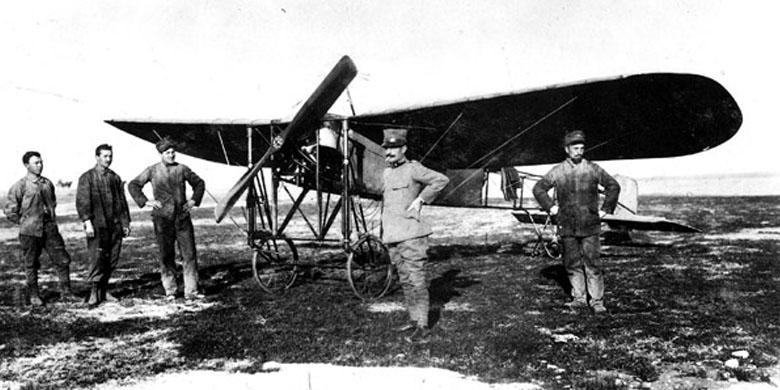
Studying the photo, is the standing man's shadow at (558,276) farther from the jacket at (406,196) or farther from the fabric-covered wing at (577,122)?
A: the jacket at (406,196)

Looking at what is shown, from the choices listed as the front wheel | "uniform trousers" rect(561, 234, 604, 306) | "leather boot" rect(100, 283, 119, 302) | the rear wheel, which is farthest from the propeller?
"uniform trousers" rect(561, 234, 604, 306)

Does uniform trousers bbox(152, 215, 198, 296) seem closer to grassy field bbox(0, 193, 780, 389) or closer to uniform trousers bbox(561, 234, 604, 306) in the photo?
grassy field bbox(0, 193, 780, 389)

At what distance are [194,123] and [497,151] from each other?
15.5 feet

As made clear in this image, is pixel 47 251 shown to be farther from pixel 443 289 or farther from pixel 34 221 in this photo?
pixel 443 289

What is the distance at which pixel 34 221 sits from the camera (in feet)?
25.7

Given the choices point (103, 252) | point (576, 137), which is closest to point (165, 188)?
point (103, 252)

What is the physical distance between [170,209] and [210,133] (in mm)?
2011

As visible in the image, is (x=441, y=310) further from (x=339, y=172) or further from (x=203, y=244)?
(x=203, y=244)

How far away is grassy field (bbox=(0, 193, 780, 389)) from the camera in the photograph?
465 cm

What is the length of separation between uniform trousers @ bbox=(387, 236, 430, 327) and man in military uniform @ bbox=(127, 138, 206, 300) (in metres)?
3.36

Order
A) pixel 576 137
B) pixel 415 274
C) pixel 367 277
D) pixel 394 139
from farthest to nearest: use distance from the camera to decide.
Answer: pixel 367 277, pixel 576 137, pixel 394 139, pixel 415 274

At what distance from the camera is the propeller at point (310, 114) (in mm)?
7102

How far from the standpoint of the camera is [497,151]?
8711 millimetres

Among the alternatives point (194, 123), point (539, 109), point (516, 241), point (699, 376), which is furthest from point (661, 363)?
point (516, 241)
